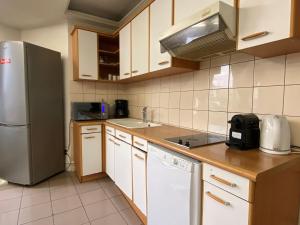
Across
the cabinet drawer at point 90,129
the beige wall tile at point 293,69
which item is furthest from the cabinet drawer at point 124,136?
the beige wall tile at point 293,69

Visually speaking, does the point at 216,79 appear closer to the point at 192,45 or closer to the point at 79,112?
the point at 192,45

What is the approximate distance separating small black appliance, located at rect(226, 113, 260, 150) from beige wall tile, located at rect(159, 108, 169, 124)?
106cm

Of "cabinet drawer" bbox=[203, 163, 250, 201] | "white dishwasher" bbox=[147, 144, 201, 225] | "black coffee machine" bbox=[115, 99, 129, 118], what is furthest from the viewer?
"black coffee machine" bbox=[115, 99, 129, 118]

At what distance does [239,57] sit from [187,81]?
0.57 meters

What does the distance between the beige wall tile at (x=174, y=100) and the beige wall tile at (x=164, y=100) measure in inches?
2.5

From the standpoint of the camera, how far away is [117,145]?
2.08m

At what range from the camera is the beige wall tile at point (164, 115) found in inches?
85.4

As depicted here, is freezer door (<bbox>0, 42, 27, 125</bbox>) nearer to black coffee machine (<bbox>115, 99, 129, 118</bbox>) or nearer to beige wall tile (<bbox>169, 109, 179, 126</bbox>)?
black coffee machine (<bbox>115, 99, 129, 118</bbox>)

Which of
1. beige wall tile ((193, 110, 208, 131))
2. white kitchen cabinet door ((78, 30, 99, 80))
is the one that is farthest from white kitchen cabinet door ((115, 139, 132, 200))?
white kitchen cabinet door ((78, 30, 99, 80))

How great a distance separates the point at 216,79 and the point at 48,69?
7.14 feet

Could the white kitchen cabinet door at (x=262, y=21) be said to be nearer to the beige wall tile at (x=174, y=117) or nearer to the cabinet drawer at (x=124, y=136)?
the beige wall tile at (x=174, y=117)

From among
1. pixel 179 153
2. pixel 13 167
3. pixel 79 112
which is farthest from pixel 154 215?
pixel 13 167

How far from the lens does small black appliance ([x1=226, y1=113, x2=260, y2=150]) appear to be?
1097 mm

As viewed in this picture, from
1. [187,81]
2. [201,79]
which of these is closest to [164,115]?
[187,81]
